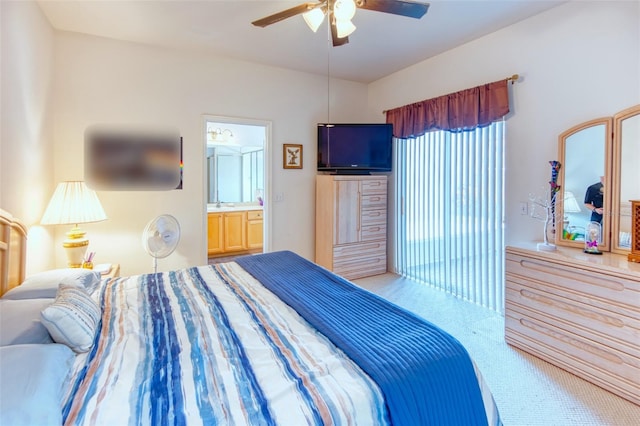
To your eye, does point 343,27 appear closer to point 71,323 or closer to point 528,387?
point 71,323

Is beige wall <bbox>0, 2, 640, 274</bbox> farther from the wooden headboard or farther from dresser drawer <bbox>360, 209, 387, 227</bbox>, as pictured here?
dresser drawer <bbox>360, 209, 387, 227</bbox>

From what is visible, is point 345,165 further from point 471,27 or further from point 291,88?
point 471,27

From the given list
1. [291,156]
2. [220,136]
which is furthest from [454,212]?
[220,136]

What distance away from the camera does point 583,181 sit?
7.98 ft

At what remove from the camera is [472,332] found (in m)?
2.71

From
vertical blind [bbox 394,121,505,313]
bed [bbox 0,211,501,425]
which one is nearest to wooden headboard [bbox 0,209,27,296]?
bed [bbox 0,211,501,425]

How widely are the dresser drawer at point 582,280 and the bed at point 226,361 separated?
4.09 ft

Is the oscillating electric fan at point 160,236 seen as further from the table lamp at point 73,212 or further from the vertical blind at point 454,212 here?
the vertical blind at point 454,212

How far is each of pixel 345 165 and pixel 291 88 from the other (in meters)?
1.18

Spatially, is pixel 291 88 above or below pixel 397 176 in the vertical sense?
above

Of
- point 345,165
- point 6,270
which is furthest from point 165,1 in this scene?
point 345,165

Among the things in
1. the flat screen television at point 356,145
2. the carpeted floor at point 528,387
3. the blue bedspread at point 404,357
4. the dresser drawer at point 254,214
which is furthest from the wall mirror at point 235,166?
the blue bedspread at point 404,357

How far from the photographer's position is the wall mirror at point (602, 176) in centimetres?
219

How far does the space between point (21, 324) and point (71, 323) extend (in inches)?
7.6
